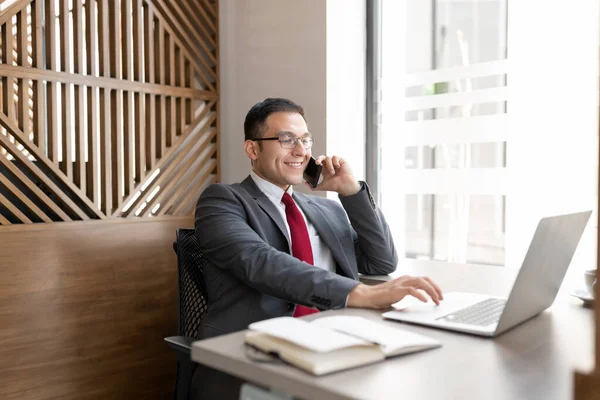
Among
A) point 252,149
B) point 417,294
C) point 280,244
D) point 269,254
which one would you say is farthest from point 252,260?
point 252,149

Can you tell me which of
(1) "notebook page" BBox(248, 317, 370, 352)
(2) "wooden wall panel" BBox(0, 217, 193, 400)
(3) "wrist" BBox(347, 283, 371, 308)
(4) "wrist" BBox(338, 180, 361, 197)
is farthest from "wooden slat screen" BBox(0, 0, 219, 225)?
(1) "notebook page" BBox(248, 317, 370, 352)

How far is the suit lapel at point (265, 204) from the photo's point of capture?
2.10 metres

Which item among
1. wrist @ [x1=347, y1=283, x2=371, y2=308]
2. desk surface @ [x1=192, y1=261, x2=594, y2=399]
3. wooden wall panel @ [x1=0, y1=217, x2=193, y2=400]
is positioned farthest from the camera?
wooden wall panel @ [x1=0, y1=217, x2=193, y2=400]

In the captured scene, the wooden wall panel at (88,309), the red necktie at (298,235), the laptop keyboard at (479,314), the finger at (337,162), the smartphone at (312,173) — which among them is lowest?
the wooden wall panel at (88,309)

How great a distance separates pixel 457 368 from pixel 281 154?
1.24 meters

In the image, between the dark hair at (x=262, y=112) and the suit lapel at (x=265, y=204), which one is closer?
the suit lapel at (x=265, y=204)

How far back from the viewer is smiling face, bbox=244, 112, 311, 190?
221 centimetres

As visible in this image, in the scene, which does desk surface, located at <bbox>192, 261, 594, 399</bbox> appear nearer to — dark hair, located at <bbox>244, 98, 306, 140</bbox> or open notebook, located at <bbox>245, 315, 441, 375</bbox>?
open notebook, located at <bbox>245, 315, 441, 375</bbox>

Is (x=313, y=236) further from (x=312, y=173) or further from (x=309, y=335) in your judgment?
(x=309, y=335)

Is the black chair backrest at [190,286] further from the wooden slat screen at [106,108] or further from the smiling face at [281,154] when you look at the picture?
the wooden slat screen at [106,108]

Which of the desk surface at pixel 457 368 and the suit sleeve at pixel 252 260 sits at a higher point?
the suit sleeve at pixel 252 260

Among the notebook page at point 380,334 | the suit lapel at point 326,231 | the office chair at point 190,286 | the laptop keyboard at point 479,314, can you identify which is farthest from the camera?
the suit lapel at point 326,231

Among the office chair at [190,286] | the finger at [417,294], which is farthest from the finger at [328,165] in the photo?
the finger at [417,294]

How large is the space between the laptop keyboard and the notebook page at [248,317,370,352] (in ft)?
1.25
